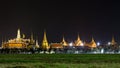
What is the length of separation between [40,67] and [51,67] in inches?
86.1

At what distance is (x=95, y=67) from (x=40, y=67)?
9791 millimetres

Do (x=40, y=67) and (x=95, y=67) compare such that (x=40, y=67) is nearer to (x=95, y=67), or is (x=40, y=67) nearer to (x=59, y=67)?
(x=59, y=67)

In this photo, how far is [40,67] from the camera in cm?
6975

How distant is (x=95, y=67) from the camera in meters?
69.2

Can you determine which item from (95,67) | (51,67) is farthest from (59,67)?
(95,67)

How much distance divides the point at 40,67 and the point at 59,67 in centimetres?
342

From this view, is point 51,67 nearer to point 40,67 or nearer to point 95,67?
point 40,67

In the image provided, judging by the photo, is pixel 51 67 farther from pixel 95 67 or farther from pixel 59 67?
pixel 95 67

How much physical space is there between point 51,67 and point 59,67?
5.11 feet

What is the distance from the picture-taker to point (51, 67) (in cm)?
7075

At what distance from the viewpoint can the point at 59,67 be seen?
230 ft

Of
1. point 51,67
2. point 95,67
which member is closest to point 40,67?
point 51,67
